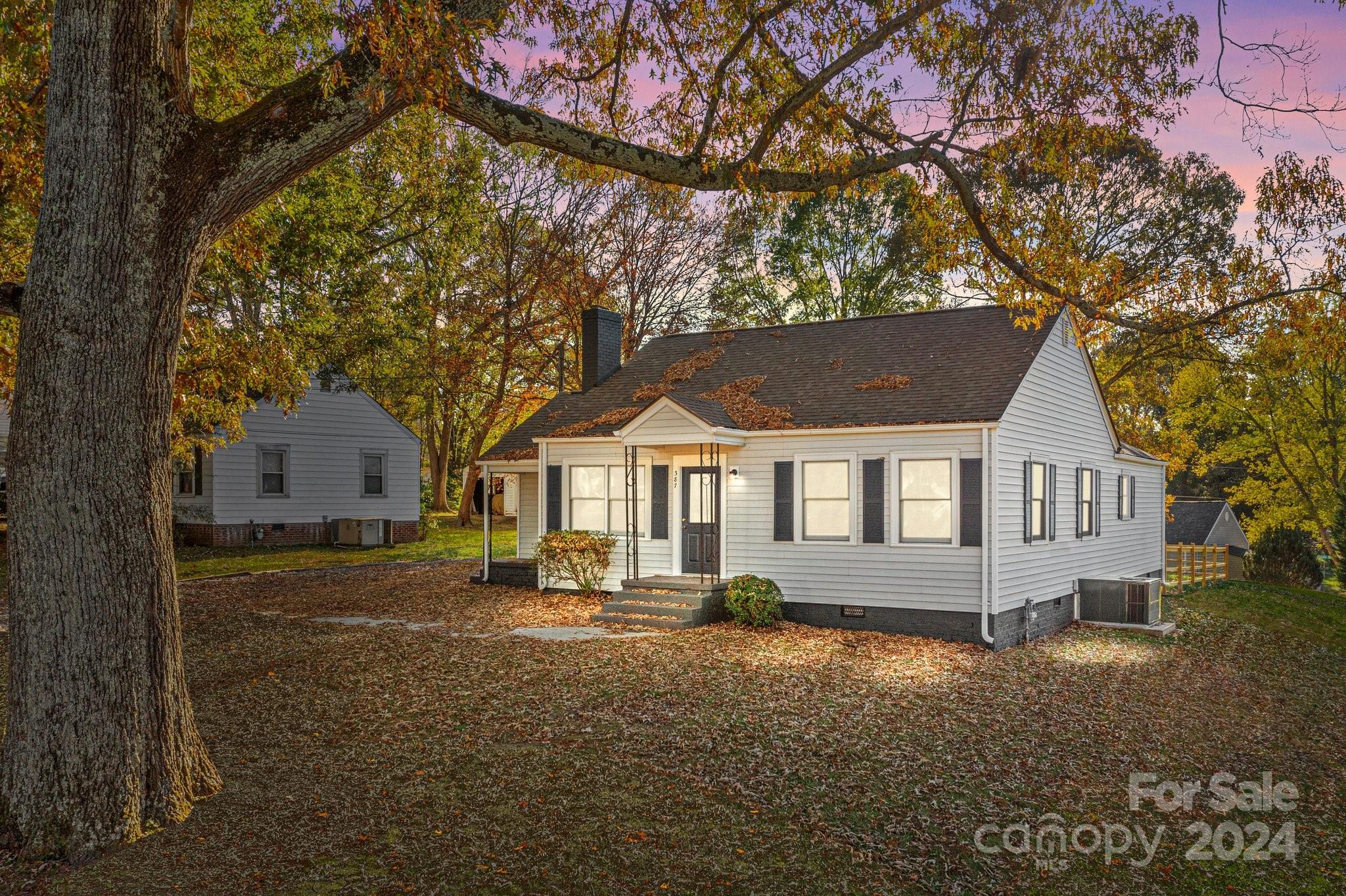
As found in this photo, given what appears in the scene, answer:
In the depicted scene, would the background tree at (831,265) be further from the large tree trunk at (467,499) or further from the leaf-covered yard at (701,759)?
the leaf-covered yard at (701,759)

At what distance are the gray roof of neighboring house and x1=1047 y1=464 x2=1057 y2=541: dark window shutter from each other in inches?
760

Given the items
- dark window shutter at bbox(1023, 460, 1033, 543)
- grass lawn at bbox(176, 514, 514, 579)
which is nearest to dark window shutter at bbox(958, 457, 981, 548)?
dark window shutter at bbox(1023, 460, 1033, 543)

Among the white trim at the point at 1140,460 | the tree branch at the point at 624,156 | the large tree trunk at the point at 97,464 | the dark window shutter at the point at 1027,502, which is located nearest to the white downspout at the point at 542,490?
the dark window shutter at the point at 1027,502

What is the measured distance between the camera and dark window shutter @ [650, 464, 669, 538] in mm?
15820

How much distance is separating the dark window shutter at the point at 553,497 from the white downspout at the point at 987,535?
806 centimetres

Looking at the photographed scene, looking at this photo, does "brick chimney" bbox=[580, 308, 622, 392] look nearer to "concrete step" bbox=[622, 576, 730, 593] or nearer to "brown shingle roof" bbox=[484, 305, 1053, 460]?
"brown shingle roof" bbox=[484, 305, 1053, 460]

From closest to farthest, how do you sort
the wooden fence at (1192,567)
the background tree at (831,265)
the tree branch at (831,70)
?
the tree branch at (831,70) < the wooden fence at (1192,567) < the background tree at (831,265)

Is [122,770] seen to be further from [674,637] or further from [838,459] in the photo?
[838,459]

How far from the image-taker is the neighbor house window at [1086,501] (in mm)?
16141

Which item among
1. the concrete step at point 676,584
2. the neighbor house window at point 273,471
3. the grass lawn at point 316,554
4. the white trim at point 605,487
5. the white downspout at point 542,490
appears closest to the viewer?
the concrete step at point 676,584

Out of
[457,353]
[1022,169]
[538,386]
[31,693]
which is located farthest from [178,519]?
[1022,169]

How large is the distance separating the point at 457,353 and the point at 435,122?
58.4ft

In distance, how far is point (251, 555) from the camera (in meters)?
23.7

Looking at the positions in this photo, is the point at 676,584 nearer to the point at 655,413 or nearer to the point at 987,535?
the point at 655,413
